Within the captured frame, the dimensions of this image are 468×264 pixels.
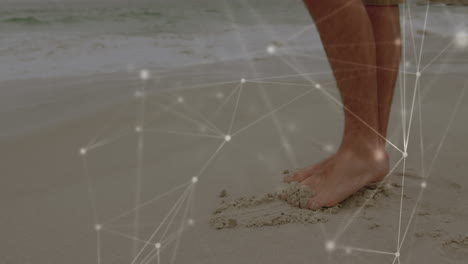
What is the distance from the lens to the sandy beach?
3.23ft

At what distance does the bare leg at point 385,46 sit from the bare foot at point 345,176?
0.14 meters

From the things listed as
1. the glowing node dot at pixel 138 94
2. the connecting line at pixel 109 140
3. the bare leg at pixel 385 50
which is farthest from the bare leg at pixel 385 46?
the glowing node dot at pixel 138 94

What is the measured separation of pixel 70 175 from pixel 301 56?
3450 mm

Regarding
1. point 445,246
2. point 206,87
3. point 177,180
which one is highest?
point 445,246

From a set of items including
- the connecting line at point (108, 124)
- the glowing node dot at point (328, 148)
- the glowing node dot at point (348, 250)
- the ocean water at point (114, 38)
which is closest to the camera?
the glowing node dot at point (348, 250)

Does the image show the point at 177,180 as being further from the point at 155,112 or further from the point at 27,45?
the point at 27,45

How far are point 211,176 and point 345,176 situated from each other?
41 cm

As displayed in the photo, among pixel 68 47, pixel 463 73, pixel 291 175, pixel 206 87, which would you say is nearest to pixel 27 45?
pixel 68 47

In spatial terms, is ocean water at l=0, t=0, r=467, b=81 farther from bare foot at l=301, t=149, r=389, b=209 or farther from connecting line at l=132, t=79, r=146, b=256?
bare foot at l=301, t=149, r=389, b=209

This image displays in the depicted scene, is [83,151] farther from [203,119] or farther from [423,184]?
[423,184]

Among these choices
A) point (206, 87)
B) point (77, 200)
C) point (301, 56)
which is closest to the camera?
point (77, 200)

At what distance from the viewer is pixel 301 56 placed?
15.2 feet

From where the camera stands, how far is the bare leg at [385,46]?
1223 mm
